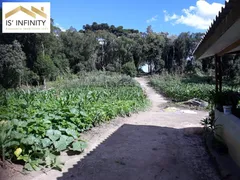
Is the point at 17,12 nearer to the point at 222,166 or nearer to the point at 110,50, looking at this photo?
the point at 222,166

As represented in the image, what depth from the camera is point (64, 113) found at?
507 cm

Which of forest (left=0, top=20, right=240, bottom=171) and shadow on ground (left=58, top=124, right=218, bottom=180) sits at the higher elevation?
forest (left=0, top=20, right=240, bottom=171)

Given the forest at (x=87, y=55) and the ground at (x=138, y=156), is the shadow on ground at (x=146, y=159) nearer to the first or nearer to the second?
the ground at (x=138, y=156)

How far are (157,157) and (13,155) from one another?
2.37m

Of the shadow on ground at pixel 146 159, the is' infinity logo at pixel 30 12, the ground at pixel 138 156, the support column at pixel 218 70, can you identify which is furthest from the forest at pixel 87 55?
the shadow on ground at pixel 146 159

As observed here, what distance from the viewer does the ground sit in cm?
355

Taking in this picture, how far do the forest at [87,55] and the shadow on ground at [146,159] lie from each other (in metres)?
19.2

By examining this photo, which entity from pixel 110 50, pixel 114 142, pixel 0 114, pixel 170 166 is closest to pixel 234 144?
pixel 170 166

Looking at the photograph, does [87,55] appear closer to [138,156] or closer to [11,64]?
[11,64]

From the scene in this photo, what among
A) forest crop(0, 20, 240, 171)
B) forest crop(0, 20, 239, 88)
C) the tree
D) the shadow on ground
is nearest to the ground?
the shadow on ground

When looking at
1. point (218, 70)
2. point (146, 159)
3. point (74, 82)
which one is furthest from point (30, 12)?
point (146, 159)

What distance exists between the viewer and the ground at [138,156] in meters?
3.55

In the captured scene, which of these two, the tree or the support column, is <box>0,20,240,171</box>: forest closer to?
the tree

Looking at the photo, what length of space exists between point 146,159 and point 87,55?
33.3 meters
